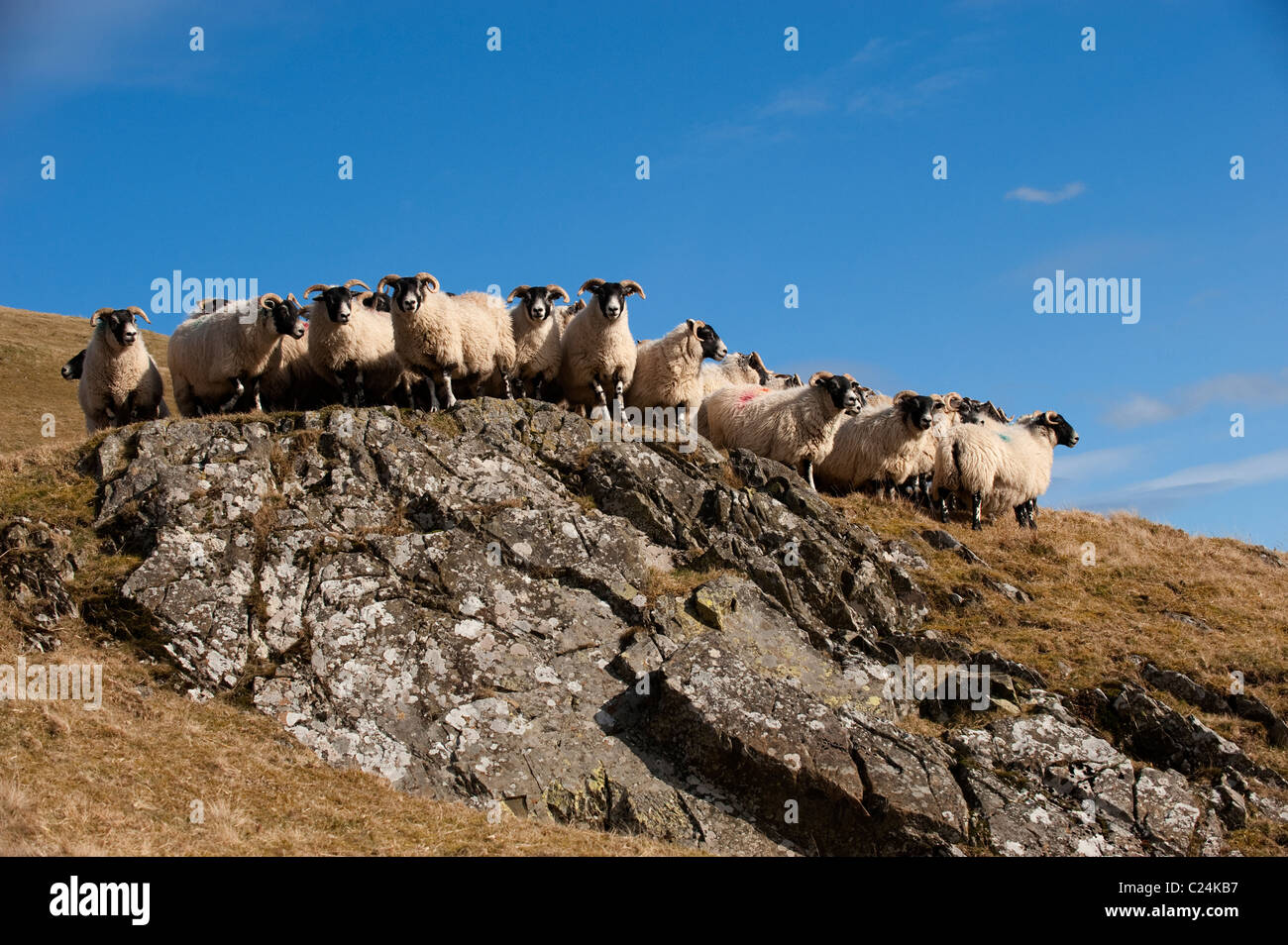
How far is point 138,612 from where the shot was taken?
12609mm

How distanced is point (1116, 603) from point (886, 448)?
610cm

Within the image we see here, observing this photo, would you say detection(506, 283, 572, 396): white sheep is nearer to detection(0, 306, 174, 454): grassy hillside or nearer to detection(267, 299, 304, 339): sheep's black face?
detection(267, 299, 304, 339): sheep's black face

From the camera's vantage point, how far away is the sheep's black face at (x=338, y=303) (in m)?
18.8

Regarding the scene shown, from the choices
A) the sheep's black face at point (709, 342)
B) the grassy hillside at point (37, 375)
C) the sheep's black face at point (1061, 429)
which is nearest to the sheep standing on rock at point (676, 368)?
the sheep's black face at point (709, 342)


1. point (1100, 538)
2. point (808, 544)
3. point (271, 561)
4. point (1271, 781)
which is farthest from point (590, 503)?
point (1100, 538)

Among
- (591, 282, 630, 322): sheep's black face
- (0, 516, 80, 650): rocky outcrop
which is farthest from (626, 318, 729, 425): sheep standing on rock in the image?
(0, 516, 80, 650): rocky outcrop

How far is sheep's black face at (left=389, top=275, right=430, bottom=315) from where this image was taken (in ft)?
60.1

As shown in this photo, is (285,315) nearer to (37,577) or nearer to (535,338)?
(535,338)

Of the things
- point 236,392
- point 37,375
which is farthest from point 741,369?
point 37,375

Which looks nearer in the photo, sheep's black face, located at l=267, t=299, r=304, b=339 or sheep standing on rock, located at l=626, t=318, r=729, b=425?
sheep's black face, located at l=267, t=299, r=304, b=339

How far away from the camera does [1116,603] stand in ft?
61.7

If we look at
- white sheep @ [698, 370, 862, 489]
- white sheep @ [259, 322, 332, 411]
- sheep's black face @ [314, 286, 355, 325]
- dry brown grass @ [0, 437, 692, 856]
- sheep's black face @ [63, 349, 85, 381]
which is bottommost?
dry brown grass @ [0, 437, 692, 856]
